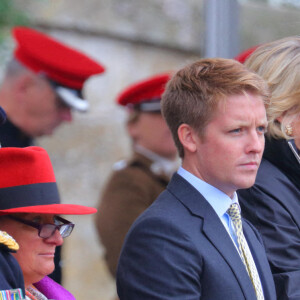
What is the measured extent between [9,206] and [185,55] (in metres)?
5.10

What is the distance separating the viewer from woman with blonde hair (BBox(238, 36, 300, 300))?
9.52 ft

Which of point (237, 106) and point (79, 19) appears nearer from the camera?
point (237, 106)

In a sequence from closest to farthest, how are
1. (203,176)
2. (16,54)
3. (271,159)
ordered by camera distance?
(203,176) → (271,159) → (16,54)

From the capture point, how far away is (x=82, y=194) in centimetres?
689

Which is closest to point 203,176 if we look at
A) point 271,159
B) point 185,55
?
point 271,159

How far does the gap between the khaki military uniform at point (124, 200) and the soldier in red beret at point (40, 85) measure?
48cm

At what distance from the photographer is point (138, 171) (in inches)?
187

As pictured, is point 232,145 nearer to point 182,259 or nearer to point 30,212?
point 182,259

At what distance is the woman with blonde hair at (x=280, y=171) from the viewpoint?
290 centimetres

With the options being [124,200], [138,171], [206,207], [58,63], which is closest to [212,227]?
[206,207]

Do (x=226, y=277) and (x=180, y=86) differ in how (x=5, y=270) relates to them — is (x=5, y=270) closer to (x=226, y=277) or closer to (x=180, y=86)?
(x=226, y=277)

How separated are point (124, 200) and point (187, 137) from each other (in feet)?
5.91

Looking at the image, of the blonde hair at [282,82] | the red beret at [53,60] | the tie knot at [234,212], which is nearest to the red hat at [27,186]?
the tie knot at [234,212]

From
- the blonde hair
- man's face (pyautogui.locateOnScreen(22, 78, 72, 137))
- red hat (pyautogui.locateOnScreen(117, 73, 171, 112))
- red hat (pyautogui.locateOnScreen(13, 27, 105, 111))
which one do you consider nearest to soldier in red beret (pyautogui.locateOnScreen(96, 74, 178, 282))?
red hat (pyautogui.locateOnScreen(117, 73, 171, 112))
